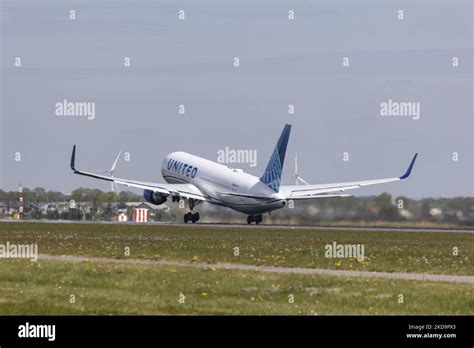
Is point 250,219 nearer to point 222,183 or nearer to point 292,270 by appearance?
point 222,183

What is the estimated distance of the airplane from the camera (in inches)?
3757

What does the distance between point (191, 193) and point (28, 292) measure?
2763 inches

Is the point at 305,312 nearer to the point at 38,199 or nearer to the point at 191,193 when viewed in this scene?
the point at 191,193

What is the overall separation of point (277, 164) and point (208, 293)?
66.0 m

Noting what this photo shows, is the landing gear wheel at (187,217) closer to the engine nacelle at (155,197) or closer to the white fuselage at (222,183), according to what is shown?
the engine nacelle at (155,197)

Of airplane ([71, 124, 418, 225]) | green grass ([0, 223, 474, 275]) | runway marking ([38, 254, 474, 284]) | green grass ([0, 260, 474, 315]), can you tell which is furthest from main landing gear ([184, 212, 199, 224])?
green grass ([0, 260, 474, 315])

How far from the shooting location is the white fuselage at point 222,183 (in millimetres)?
94812

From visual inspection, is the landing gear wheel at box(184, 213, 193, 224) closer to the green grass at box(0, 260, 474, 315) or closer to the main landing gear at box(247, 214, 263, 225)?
the main landing gear at box(247, 214, 263, 225)

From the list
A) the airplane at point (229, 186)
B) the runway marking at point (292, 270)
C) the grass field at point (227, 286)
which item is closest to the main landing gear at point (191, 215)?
the airplane at point (229, 186)
